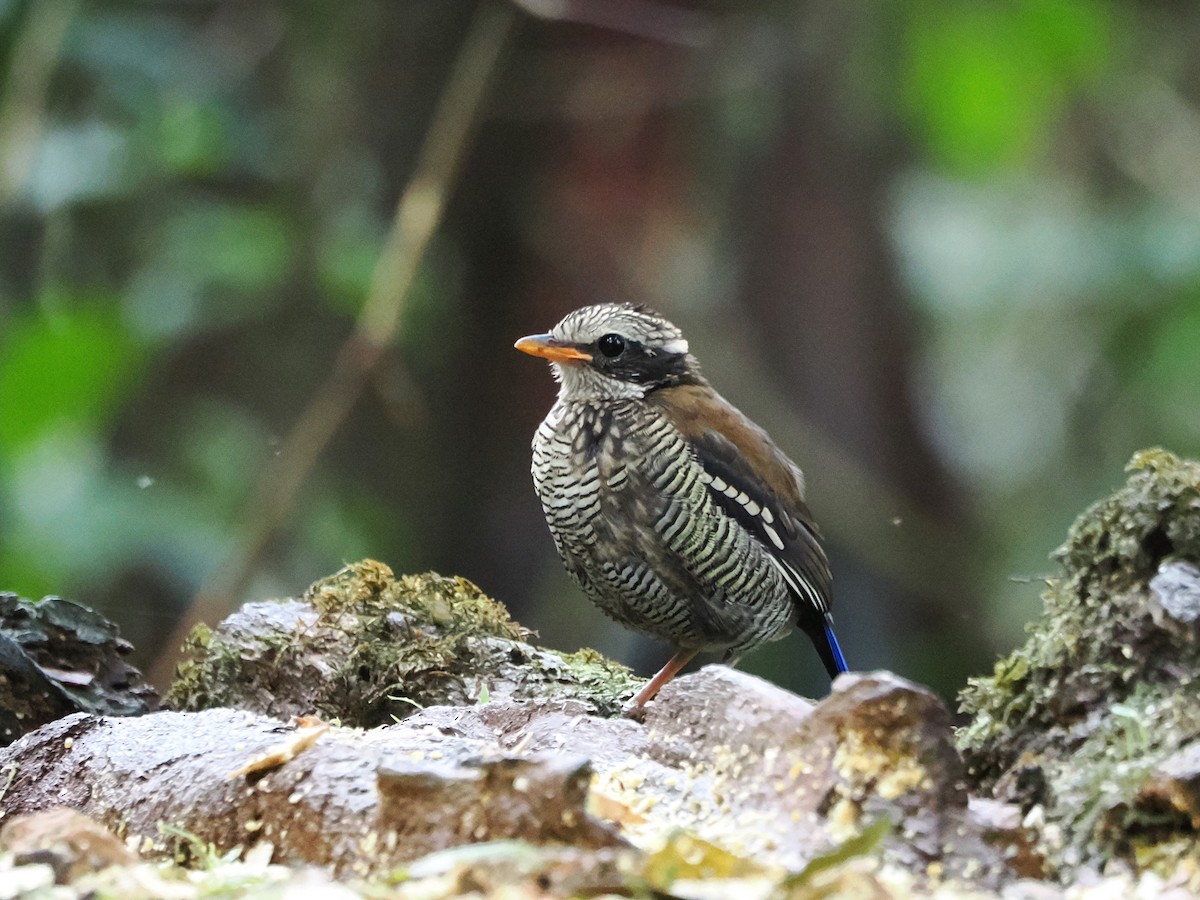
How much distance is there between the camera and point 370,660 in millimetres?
3703

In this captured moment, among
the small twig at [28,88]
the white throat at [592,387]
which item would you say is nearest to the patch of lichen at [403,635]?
the white throat at [592,387]

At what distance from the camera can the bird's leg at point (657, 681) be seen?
3.57m

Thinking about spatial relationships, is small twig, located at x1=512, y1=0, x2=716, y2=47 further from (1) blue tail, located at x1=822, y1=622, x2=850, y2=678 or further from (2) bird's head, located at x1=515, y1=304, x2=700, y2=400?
(1) blue tail, located at x1=822, y1=622, x2=850, y2=678

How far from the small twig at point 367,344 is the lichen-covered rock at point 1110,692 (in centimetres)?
224

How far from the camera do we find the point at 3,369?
4598 millimetres

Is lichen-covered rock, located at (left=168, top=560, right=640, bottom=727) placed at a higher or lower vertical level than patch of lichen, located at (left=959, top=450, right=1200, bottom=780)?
lower

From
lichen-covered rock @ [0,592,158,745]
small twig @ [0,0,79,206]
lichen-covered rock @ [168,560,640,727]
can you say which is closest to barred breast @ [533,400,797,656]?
lichen-covered rock @ [168,560,640,727]

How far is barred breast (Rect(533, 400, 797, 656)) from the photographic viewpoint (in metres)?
3.78

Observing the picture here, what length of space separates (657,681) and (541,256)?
2775 millimetres

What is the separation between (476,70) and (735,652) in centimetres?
238

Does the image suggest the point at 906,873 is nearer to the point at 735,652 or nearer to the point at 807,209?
the point at 735,652

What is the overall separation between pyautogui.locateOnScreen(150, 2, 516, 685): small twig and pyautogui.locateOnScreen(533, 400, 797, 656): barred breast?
28.8 inches

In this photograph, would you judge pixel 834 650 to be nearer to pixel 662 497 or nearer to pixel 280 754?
pixel 662 497

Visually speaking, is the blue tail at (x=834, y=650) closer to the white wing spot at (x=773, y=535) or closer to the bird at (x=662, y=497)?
the bird at (x=662, y=497)
